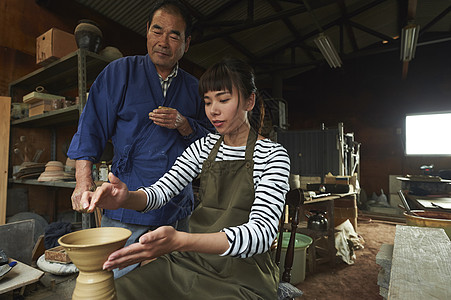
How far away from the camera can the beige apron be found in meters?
1.09

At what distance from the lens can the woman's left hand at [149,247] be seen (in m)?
0.78

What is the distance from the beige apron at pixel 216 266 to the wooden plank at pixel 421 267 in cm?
50

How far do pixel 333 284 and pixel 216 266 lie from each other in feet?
10.3

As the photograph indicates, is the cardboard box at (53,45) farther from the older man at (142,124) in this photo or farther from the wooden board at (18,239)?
the older man at (142,124)

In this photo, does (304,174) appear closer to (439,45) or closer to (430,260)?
(430,260)

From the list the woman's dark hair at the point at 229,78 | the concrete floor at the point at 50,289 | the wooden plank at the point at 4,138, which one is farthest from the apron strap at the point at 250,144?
the wooden plank at the point at 4,138

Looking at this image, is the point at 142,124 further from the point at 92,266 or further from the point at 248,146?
the point at 92,266

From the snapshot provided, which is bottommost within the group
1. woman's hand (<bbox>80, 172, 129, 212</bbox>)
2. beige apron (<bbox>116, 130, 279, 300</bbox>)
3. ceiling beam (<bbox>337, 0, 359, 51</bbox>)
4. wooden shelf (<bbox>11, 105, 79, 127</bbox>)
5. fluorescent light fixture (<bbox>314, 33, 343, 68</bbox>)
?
beige apron (<bbox>116, 130, 279, 300</bbox>)

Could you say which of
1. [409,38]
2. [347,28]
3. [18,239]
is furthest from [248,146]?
[347,28]

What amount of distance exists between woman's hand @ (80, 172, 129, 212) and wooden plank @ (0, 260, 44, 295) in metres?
1.01

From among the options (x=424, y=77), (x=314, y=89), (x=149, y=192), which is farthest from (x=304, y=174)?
(x=149, y=192)

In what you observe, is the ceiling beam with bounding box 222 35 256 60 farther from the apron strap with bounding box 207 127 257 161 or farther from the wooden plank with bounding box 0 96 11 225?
the apron strap with bounding box 207 127 257 161

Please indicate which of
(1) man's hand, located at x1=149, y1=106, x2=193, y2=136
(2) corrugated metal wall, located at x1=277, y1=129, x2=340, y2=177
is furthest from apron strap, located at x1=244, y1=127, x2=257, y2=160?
(2) corrugated metal wall, located at x1=277, y1=129, x2=340, y2=177

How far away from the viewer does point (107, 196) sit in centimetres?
114
